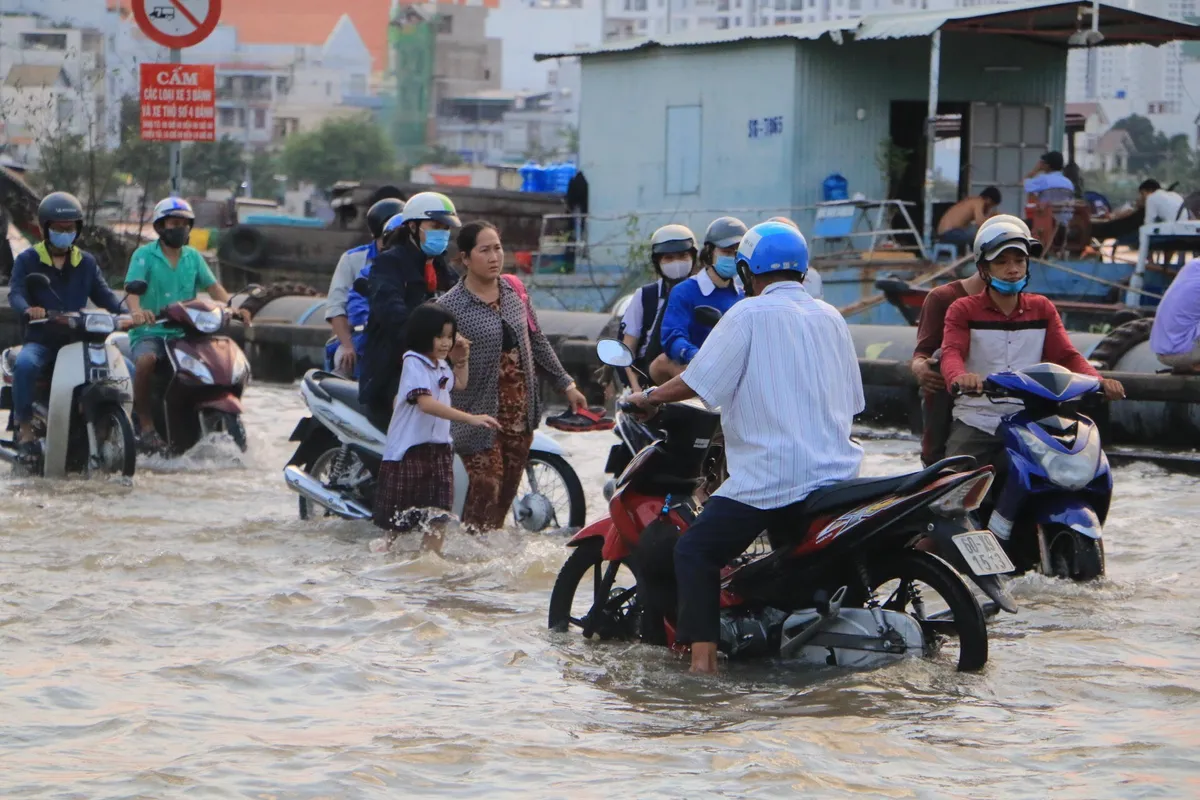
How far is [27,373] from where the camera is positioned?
35.6 feet

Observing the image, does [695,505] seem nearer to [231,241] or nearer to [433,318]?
[433,318]

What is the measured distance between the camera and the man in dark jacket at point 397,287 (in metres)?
8.54

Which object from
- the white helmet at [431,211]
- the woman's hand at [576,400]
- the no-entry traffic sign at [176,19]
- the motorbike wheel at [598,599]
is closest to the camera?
the motorbike wheel at [598,599]

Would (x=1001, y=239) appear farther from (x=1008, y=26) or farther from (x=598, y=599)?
(x=1008, y=26)

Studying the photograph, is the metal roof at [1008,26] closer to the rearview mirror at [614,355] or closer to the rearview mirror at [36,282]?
the rearview mirror at [36,282]

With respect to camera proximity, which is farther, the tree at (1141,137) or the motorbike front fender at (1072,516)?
the tree at (1141,137)

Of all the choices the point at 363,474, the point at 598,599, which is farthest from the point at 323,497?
the point at 598,599

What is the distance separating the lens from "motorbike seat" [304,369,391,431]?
8.86m

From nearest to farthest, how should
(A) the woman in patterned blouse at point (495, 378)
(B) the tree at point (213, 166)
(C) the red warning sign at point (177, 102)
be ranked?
(A) the woman in patterned blouse at point (495, 378) → (C) the red warning sign at point (177, 102) → (B) the tree at point (213, 166)

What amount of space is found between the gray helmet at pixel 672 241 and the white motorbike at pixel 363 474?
1.13 m

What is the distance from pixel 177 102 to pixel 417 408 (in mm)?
5408

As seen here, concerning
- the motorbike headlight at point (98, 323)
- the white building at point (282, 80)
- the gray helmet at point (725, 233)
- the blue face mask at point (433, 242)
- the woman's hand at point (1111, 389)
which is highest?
the white building at point (282, 80)

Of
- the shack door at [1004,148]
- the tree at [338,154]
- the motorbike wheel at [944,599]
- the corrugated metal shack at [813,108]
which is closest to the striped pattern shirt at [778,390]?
the motorbike wheel at [944,599]

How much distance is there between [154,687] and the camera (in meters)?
5.86
